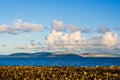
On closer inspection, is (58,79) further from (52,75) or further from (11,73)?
(11,73)

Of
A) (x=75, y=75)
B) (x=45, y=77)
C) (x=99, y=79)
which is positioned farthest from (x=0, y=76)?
(x=99, y=79)

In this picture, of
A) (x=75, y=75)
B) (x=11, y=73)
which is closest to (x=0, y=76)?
(x=11, y=73)

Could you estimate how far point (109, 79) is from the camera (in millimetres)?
30672

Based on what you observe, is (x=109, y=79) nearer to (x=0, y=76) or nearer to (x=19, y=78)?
(x=19, y=78)

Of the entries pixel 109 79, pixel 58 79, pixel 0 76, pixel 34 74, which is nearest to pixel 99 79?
pixel 109 79

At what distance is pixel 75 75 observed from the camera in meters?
32.1

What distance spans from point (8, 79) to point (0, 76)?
7.27 ft

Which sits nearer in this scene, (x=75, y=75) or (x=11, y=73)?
(x=75, y=75)

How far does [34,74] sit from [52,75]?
2.06 metres

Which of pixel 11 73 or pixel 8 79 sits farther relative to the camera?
pixel 11 73

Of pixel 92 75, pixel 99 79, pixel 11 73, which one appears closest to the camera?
pixel 99 79

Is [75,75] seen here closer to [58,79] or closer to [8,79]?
[58,79]

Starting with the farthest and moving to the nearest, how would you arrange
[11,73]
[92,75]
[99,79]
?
[11,73], [92,75], [99,79]

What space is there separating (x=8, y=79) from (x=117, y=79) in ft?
29.6
